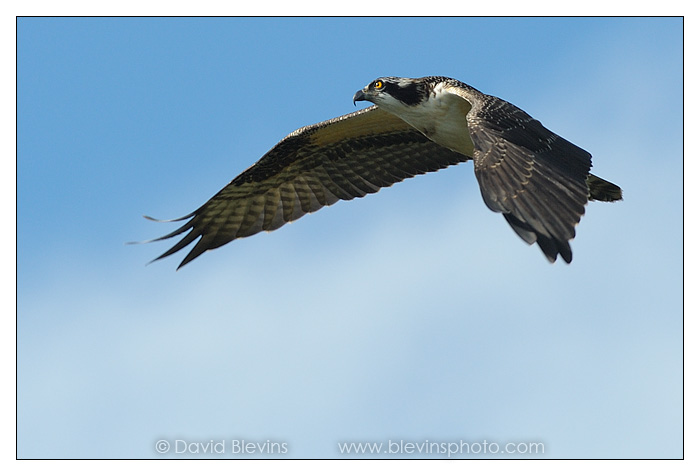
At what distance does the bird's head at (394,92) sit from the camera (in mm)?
12188

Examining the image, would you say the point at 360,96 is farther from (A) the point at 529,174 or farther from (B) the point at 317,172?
(A) the point at 529,174

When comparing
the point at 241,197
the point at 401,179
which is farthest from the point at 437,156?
the point at 241,197

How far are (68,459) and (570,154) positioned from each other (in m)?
6.63

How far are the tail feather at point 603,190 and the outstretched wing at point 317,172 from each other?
1956mm

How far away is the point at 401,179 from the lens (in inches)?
540

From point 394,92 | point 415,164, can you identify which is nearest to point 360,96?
point 394,92

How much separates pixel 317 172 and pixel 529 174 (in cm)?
494

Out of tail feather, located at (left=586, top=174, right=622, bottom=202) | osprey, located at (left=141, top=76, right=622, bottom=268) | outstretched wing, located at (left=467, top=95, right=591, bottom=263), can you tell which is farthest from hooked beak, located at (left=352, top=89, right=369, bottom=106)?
tail feather, located at (left=586, top=174, right=622, bottom=202)

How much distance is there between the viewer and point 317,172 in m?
13.9

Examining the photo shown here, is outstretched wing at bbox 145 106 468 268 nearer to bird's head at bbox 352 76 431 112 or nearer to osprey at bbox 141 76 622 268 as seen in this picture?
osprey at bbox 141 76 622 268

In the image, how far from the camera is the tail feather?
488 inches

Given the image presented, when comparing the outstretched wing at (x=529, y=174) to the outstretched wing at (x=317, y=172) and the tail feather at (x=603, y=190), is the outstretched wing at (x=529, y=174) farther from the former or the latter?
the outstretched wing at (x=317, y=172)

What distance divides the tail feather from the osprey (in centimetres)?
1

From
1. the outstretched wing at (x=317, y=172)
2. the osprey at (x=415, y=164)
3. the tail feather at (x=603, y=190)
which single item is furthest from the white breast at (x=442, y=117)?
the tail feather at (x=603, y=190)
